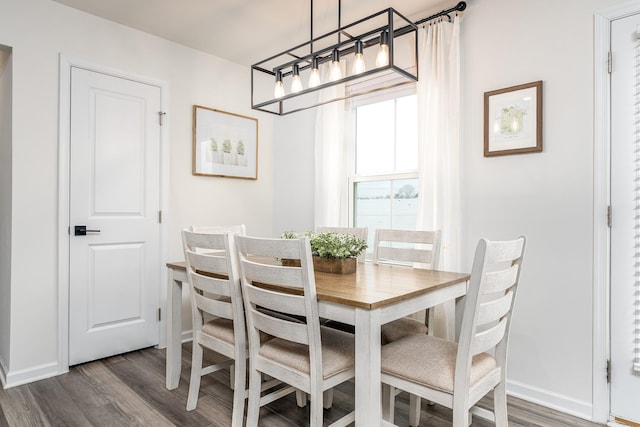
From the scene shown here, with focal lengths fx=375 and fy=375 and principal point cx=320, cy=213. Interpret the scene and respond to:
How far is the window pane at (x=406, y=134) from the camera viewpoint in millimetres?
3008

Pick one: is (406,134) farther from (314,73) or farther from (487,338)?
(487,338)

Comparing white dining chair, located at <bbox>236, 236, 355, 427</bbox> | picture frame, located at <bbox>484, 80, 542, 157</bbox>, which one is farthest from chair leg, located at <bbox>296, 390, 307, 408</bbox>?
picture frame, located at <bbox>484, 80, 542, 157</bbox>

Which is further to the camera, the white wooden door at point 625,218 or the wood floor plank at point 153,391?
the wood floor plank at point 153,391

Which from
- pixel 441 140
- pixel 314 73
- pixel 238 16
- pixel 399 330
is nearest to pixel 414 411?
pixel 399 330

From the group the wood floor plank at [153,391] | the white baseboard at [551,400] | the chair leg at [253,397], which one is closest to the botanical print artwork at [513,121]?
the white baseboard at [551,400]

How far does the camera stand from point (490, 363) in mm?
1626

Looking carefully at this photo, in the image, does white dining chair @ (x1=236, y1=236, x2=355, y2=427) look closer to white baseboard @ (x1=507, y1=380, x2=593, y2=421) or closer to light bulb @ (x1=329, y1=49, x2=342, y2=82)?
light bulb @ (x1=329, y1=49, x2=342, y2=82)

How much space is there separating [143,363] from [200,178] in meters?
1.64

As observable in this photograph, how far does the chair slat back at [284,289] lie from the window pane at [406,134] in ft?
5.73

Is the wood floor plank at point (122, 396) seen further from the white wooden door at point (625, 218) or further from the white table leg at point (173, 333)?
the white wooden door at point (625, 218)

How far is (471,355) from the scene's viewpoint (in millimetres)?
1425

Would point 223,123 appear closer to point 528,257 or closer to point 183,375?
point 183,375

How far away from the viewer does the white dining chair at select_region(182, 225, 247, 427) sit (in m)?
1.89

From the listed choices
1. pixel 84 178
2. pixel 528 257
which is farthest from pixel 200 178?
pixel 528 257
